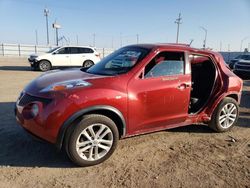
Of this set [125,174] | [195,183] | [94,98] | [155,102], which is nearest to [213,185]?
[195,183]

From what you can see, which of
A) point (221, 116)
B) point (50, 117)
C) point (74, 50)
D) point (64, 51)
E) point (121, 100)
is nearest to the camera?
point (50, 117)

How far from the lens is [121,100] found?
13.5ft

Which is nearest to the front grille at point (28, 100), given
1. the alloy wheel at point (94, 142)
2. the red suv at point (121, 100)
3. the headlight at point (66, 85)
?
the red suv at point (121, 100)

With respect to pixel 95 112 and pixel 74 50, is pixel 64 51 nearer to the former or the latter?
pixel 74 50

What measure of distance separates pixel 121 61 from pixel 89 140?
1.58 metres

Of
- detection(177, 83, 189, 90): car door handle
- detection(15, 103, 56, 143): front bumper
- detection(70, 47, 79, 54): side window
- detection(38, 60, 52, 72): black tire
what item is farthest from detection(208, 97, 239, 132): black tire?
detection(70, 47, 79, 54): side window

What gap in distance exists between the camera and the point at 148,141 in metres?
5.05

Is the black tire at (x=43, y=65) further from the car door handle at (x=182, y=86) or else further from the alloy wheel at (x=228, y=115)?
the car door handle at (x=182, y=86)

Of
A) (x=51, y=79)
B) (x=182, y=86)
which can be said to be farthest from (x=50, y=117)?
(x=182, y=86)

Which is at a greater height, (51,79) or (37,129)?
(51,79)

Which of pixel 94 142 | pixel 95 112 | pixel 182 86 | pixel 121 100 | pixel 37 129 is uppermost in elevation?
pixel 182 86

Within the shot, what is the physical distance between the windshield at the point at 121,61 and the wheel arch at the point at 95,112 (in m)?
0.72

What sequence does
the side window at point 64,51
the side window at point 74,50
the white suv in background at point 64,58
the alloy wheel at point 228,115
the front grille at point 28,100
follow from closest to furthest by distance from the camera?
1. the front grille at point 28,100
2. the alloy wheel at point 228,115
3. the white suv in background at point 64,58
4. the side window at point 64,51
5. the side window at point 74,50

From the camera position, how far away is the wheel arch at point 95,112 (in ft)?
12.3
